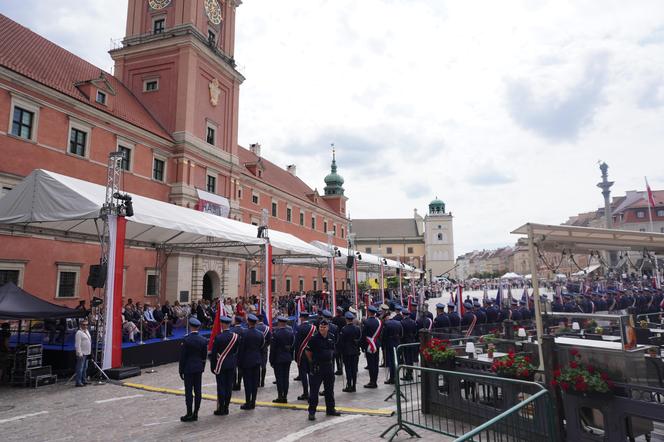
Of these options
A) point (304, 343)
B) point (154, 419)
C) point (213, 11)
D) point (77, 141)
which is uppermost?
point (213, 11)

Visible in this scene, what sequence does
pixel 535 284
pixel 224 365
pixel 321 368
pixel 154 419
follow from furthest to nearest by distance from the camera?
pixel 224 365 → pixel 321 368 → pixel 154 419 → pixel 535 284

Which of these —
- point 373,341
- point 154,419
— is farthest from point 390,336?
point 154,419

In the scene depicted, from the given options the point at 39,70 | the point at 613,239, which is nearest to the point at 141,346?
the point at 613,239

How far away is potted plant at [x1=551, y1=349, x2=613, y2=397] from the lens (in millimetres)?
5066

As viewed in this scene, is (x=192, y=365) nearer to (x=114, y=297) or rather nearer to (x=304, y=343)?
(x=304, y=343)

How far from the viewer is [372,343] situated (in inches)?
385

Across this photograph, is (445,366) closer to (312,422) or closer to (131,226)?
(312,422)

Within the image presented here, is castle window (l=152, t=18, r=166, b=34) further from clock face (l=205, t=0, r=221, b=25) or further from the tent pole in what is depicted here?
the tent pole

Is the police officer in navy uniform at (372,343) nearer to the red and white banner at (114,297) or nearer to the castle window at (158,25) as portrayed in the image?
the red and white banner at (114,297)

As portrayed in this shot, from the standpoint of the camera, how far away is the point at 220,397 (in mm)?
7797

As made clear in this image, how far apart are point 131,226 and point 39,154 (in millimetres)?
8457

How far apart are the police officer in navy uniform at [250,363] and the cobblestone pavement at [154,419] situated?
0.85 ft

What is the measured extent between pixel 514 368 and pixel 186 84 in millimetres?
27949

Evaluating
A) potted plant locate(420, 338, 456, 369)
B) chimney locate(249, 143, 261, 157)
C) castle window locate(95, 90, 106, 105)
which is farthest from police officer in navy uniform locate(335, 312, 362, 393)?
chimney locate(249, 143, 261, 157)
